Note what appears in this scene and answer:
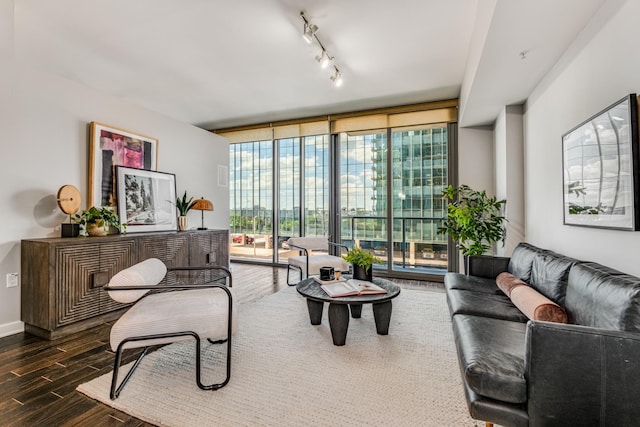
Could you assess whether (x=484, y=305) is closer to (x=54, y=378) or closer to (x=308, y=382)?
(x=308, y=382)

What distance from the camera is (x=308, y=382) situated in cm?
191

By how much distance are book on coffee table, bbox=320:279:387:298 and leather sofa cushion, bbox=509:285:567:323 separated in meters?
0.98

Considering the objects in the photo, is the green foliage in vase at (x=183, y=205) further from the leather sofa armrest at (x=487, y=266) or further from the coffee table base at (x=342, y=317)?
the leather sofa armrest at (x=487, y=266)

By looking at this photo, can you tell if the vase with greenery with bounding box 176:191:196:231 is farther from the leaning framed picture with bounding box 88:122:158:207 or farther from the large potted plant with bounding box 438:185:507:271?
the large potted plant with bounding box 438:185:507:271

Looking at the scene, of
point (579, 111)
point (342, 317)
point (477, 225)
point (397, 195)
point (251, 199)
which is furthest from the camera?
point (251, 199)

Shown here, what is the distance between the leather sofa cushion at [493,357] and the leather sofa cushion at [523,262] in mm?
830

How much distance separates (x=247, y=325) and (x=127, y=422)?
132cm

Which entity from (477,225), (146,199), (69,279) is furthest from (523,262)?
(146,199)

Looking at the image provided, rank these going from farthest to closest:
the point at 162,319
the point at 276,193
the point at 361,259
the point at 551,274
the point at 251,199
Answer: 1. the point at 251,199
2. the point at 276,193
3. the point at 361,259
4. the point at 551,274
5. the point at 162,319

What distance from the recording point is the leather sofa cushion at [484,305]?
2100 millimetres

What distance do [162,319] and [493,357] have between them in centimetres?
179

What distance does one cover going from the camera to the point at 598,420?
1166 millimetres

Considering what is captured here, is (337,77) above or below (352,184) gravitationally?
above

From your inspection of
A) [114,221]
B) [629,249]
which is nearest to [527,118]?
[629,249]
